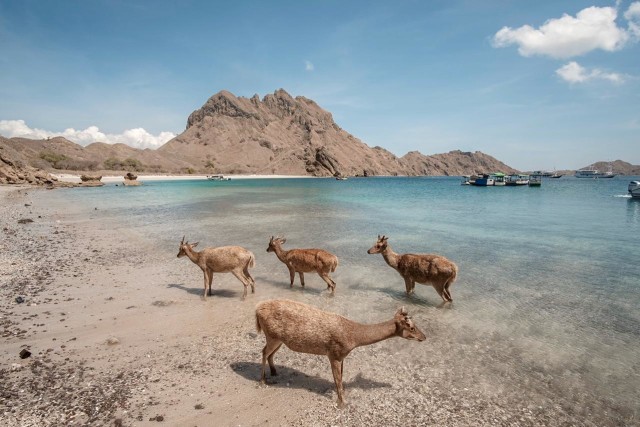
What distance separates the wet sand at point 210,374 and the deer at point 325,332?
75 centimetres

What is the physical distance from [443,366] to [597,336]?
15.6ft

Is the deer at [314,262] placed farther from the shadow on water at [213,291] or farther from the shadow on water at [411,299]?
the shadow on water at [213,291]

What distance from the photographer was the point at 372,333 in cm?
647

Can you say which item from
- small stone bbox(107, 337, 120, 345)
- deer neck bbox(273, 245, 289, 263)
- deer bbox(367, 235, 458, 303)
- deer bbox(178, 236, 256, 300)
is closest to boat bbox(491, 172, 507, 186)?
deer bbox(367, 235, 458, 303)

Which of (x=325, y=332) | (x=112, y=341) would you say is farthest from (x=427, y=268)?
(x=112, y=341)

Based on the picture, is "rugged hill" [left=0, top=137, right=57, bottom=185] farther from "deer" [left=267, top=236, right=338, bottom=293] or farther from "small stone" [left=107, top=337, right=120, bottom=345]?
"small stone" [left=107, top=337, right=120, bottom=345]

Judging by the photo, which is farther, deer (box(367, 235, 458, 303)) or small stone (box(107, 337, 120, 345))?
deer (box(367, 235, 458, 303))

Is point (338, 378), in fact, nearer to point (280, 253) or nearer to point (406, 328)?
point (406, 328)

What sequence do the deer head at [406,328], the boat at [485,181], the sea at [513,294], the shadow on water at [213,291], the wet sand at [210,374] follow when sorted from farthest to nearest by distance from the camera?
the boat at [485,181] < the shadow on water at [213,291] < the sea at [513,294] < the deer head at [406,328] < the wet sand at [210,374]

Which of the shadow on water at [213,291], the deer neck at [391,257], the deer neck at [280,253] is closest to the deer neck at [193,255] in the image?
the shadow on water at [213,291]

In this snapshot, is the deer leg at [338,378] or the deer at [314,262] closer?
the deer leg at [338,378]

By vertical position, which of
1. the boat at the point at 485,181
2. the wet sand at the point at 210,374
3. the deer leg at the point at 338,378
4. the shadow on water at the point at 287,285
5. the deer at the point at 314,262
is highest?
the boat at the point at 485,181

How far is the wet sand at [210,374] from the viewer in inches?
230

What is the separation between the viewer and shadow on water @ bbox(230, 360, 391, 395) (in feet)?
22.1
